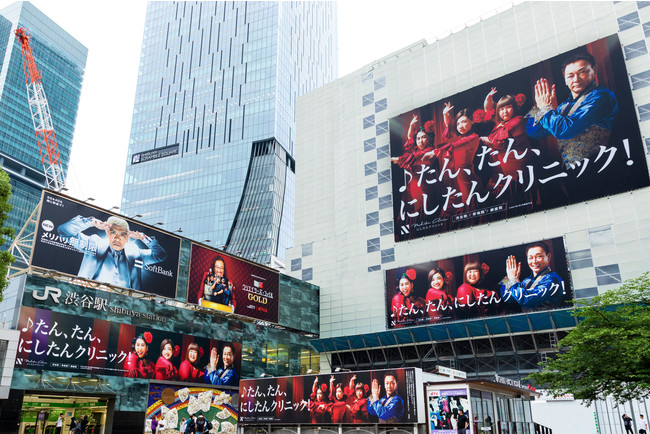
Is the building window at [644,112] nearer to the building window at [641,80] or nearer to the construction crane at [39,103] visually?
the building window at [641,80]

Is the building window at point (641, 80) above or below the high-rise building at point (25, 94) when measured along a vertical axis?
below

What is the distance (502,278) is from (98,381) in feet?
108

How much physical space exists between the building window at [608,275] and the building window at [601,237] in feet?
6.28

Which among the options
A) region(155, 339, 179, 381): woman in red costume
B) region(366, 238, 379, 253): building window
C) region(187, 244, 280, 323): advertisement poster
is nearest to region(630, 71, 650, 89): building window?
region(366, 238, 379, 253): building window

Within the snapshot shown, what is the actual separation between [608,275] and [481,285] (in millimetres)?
10013

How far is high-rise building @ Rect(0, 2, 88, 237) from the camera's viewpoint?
157 meters

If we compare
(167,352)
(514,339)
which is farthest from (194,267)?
(514,339)

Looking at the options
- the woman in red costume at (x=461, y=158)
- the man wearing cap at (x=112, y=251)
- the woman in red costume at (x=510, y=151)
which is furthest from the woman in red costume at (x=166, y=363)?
the woman in red costume at (x=510, y=151)

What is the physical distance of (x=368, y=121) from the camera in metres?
60.5

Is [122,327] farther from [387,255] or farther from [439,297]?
[439,297]

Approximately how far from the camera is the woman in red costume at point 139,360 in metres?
38.0

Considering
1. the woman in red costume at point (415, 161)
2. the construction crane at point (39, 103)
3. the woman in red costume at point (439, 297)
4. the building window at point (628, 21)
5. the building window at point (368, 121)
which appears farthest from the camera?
the construction crane at point (39, 103)

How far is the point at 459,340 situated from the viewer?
48000 millimetres

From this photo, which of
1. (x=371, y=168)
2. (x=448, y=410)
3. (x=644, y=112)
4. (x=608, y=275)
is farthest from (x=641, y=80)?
(x=448, y=410)
